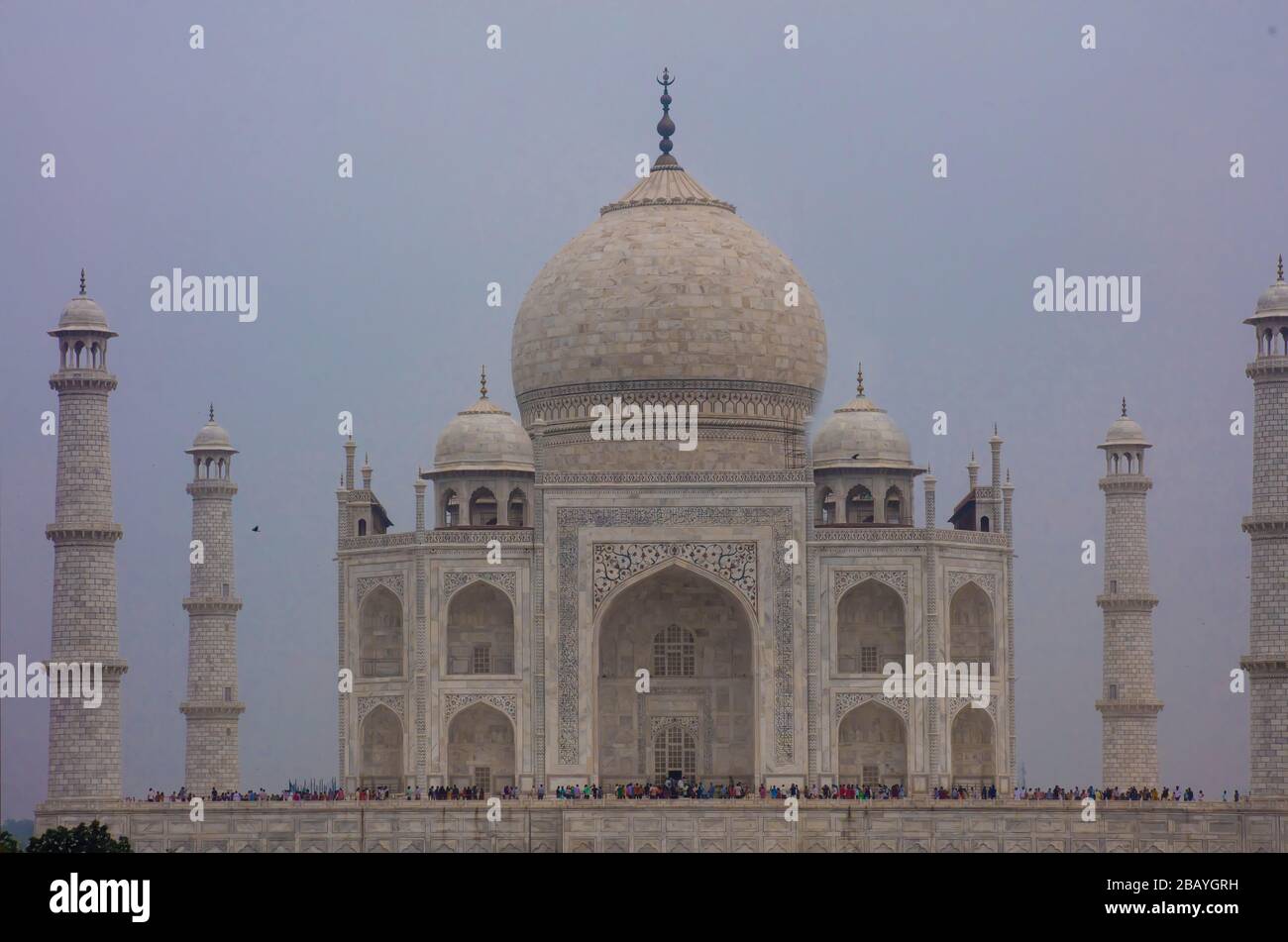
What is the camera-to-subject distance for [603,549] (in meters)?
44.6

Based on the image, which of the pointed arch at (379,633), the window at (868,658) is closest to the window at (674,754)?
the window at (868,658)

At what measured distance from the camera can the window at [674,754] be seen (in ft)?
148

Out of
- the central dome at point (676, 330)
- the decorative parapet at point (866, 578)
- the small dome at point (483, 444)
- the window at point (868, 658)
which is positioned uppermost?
the central dome at point (676, 330)

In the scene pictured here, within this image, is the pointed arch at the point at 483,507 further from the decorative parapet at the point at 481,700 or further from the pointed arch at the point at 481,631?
the decorative parapet at the point at 481,700

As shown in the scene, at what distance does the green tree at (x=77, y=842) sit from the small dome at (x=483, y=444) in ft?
34.2

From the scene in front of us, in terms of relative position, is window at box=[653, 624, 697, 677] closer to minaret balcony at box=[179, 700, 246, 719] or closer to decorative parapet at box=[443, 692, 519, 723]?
decorative parapet at box=[443, 692, 519, 723]

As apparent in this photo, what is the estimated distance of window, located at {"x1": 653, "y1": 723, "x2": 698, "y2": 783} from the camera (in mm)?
45250

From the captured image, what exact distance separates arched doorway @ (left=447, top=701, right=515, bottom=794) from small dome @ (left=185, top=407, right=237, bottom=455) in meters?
7.24

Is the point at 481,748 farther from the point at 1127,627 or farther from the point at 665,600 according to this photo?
the point at 1127,627

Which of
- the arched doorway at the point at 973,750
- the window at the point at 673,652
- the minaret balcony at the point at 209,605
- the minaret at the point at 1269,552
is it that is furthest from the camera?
the minaret balcony at the point at 209,605

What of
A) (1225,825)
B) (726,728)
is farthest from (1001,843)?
(726,728)

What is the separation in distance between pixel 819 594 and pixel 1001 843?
5.37m
